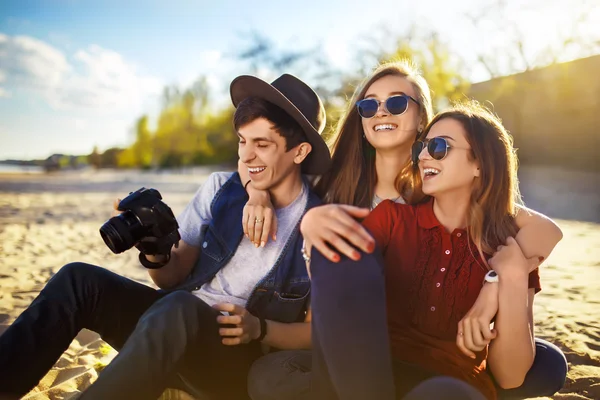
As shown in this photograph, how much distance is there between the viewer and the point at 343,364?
1754 mm

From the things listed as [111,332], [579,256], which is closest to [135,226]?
[111,332]

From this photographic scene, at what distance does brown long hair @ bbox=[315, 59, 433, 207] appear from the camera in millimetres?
3125

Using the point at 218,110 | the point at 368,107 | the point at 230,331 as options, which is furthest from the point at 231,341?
the point at 218,110

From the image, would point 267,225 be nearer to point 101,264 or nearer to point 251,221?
point 251,221

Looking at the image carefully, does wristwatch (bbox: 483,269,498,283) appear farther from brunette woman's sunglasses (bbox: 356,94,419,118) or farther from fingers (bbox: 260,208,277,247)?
brunette woman's sunglasses (bbox: 356,94,419,118)

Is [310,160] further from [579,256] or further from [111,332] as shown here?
[579,256]

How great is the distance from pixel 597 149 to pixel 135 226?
2422 cm

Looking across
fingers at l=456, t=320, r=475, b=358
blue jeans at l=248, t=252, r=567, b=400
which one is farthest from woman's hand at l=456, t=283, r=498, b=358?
blue jeans at l=248, t=252, r=567, b=400

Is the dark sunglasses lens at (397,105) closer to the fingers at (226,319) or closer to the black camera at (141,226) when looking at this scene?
the black camera at (141,226)

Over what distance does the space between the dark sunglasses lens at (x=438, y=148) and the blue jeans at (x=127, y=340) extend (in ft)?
3.99

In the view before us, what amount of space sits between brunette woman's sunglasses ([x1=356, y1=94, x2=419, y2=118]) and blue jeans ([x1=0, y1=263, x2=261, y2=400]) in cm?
151

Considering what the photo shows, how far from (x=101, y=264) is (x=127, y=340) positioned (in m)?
5.61

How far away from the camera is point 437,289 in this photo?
2166 millimetres

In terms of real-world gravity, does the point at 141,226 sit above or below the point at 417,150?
below
